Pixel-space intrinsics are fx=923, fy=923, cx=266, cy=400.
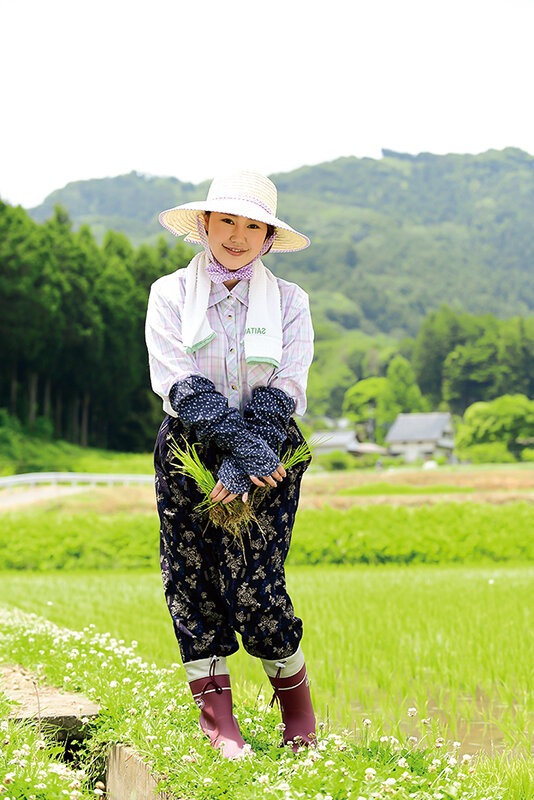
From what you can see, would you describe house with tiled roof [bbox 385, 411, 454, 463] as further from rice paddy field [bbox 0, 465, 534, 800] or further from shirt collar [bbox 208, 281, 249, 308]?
shirt collar [bbox 208, 281, 249, 308]

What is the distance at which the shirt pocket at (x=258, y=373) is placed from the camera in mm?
2633

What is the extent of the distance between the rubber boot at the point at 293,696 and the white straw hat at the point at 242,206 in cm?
122

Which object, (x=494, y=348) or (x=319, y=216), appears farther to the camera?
(x=319, y=216)

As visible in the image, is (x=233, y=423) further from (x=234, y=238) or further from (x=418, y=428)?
(x=418, y=428)

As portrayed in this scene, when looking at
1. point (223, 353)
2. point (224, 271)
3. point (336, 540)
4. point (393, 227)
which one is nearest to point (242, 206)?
point (224, 271)

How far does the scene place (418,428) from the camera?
56750 mm

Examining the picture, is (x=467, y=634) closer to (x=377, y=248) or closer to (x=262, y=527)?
(x=262, y=527)

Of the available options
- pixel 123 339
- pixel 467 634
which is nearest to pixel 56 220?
pixel 123 339

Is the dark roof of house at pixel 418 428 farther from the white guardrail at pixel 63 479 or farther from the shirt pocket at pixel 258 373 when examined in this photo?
the shirt pocket at pixel 258 373

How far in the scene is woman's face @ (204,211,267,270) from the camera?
267cm

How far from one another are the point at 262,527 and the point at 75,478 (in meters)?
17.2

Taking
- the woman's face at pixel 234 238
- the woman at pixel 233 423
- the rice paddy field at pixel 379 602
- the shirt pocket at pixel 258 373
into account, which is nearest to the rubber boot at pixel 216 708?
the woman at pixel 233 423

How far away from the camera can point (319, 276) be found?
123 m

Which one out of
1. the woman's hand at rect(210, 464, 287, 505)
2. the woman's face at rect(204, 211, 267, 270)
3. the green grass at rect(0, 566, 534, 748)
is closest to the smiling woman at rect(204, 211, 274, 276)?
the woman's face at rect(204, 211, 267, 270)
